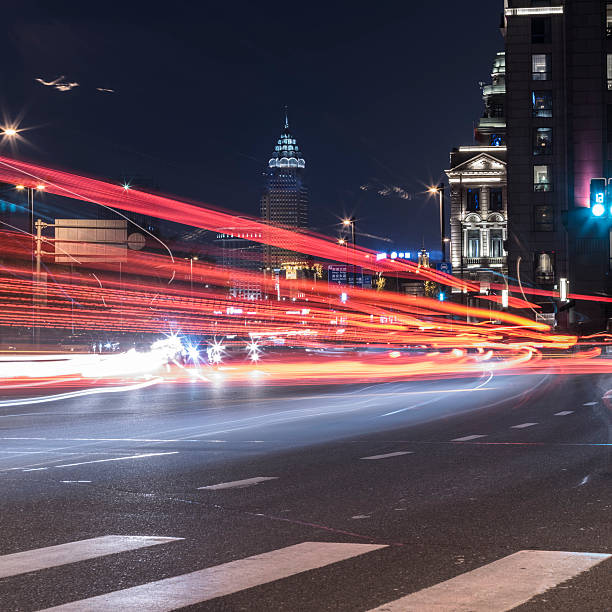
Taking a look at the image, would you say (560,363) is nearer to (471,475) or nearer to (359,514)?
(471,475)

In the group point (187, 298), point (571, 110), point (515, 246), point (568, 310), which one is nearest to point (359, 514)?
point (568, 310)

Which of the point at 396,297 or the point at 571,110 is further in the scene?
the point at 396,297

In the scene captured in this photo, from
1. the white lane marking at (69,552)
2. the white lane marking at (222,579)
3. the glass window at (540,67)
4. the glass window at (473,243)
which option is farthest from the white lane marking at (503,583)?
the glass window at (473,243)

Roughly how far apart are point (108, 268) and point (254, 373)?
49088 millimetres

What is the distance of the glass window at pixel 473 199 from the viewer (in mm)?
119312

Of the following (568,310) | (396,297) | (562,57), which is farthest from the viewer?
(396,297)

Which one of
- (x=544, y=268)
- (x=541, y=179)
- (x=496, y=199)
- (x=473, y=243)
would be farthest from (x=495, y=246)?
(x=541, y=179)

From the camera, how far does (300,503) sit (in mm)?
9633

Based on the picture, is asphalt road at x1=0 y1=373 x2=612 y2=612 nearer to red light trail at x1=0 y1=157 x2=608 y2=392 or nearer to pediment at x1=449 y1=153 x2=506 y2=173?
red light trail at x1=0 y1=157 x2=608 y2=392

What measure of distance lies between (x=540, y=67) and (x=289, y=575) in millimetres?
83249

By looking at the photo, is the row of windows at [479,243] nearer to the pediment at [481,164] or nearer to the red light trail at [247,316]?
the red light trail at [247,316]

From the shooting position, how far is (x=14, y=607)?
5902 millimetres

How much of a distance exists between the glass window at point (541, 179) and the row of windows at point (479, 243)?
109 feet

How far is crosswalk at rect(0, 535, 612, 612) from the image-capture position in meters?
5.93
